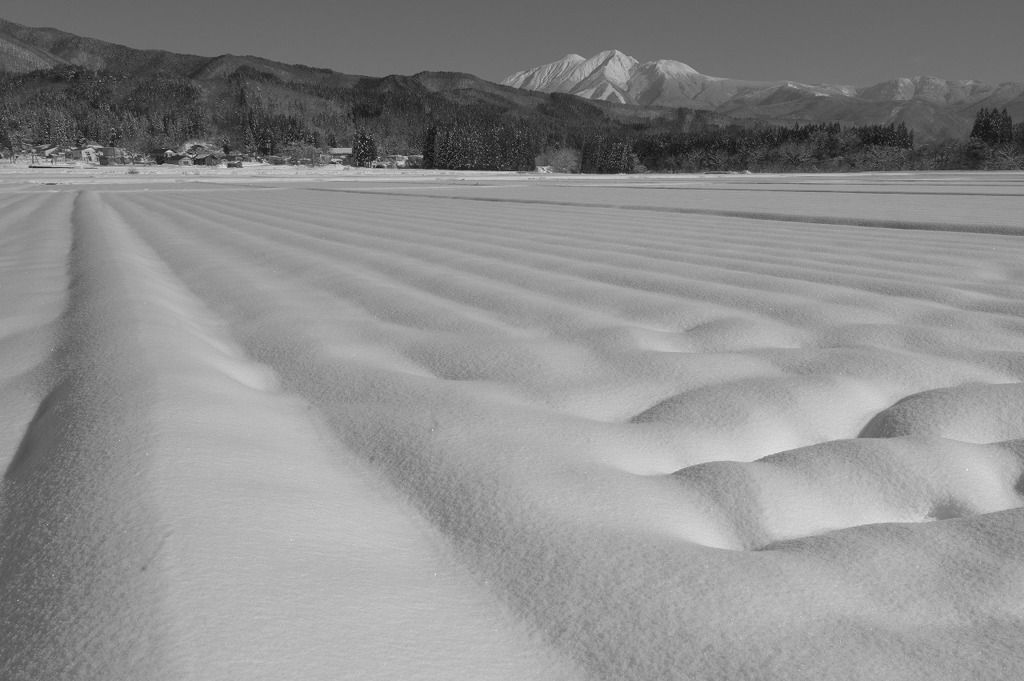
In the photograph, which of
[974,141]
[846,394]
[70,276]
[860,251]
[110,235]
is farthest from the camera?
[974,141]

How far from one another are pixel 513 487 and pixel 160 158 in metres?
77.7

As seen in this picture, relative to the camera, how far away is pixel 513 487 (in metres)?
1.01

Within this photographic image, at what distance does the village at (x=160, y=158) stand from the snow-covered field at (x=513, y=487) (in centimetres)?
6658

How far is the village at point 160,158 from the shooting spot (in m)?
64.4

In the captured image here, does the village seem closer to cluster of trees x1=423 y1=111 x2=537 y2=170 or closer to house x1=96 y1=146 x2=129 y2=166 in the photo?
house x1=96 y1=146 x2=129 y2=166

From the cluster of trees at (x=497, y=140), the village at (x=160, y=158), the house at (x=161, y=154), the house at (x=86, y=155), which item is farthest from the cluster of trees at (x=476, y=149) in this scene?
the house at (x=86, y=155)

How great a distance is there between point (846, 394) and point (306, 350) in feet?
4.09

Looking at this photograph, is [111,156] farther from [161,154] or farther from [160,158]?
[161,154]

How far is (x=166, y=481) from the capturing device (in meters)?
0.93

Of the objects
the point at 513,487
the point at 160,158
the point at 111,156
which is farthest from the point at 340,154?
the point at 513,487

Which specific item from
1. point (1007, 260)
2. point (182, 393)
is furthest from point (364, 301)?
point (1007, 260)

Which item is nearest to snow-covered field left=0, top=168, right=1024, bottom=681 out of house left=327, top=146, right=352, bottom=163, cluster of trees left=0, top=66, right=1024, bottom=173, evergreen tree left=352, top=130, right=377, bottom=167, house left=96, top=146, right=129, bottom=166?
cluster of trees left=0, top=66, right=1024, bottom=173

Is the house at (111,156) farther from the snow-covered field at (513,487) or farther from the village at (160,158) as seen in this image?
the snow-covered field at (513,487)

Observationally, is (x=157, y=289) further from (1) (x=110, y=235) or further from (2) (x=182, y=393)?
(1) (x=110, y=235)
